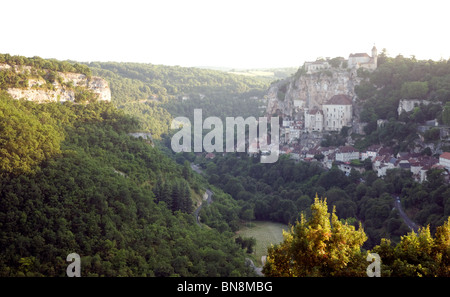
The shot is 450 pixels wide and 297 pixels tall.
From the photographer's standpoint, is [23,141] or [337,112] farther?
[337,112]

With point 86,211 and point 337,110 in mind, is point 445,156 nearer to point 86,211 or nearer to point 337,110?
point 337,110

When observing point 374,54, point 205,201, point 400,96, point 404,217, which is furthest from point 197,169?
point 404,217

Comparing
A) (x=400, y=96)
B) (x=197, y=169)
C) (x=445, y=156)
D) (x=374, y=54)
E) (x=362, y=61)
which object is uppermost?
(x=374, y=54)

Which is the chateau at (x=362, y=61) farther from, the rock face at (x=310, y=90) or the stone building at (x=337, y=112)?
the stone building at (x=337, y=112)

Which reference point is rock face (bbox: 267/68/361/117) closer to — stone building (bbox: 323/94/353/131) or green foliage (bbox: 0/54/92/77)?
stone building (bbox: 323/94/353/131)

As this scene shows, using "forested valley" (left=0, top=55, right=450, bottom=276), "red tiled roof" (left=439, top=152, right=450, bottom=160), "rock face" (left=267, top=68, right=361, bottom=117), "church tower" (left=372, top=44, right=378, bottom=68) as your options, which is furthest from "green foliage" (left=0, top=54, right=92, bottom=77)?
"church tower" (left=372, top=44, right=378, bottom=68)

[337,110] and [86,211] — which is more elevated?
[337,110]
